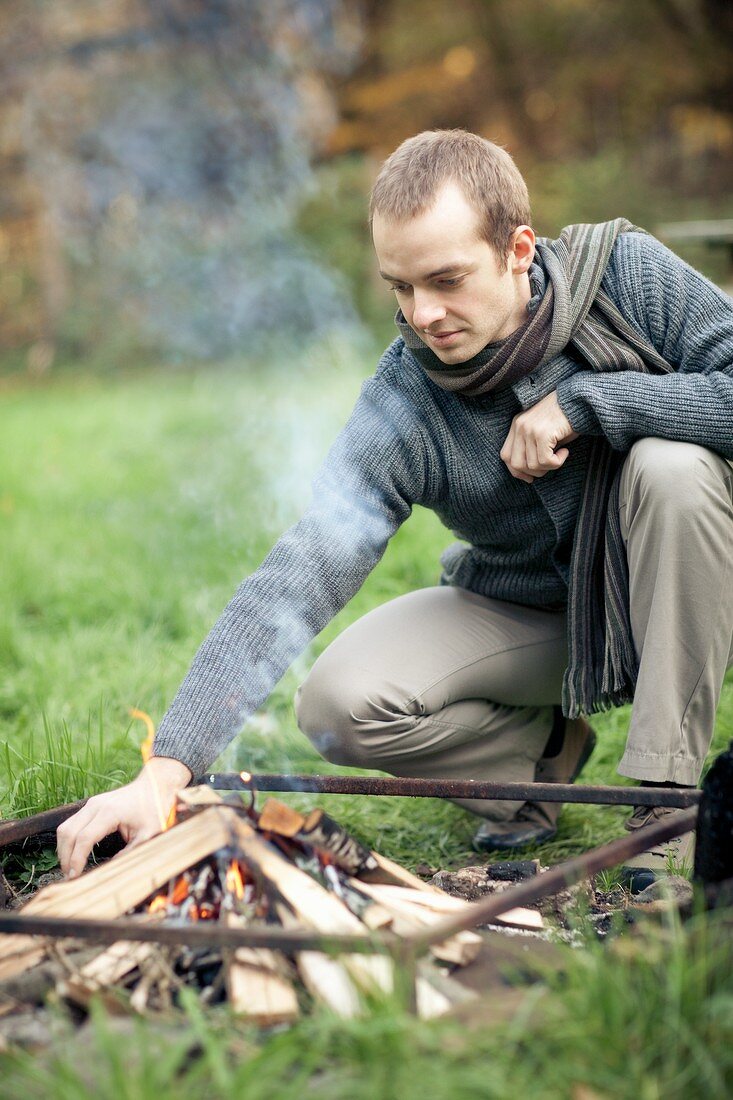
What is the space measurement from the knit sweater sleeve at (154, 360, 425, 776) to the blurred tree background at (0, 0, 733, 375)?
9.12 meters

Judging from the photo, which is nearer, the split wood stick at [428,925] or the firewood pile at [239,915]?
the firewood pile at [239,915]

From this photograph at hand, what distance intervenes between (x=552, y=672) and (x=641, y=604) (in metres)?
0.52

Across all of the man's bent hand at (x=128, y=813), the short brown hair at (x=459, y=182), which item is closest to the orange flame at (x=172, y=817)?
the man's bent hand at (x=128, y=813)

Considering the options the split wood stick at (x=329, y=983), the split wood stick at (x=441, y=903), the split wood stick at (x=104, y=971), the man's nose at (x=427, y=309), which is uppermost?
the man's nose at (x=427, y=309)

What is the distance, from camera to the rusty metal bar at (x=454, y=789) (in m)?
2.14

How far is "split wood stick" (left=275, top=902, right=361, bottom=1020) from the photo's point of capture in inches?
64.1

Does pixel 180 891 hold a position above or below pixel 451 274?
below

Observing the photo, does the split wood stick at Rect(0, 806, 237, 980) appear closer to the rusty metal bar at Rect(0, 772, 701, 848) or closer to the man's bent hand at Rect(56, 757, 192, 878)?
the man's bent hand at Rect(56, 757, 192, 878)

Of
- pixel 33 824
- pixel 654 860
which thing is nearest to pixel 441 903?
pixel 654 860

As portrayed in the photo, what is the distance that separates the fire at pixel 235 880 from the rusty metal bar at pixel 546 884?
432 millimetres

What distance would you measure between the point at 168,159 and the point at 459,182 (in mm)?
12074

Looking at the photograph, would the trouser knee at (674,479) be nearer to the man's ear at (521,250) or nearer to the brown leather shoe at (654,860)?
the man's ear at (521,250)

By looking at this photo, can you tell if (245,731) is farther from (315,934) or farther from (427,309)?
(315,934)

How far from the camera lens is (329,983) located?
1680 millimetres
